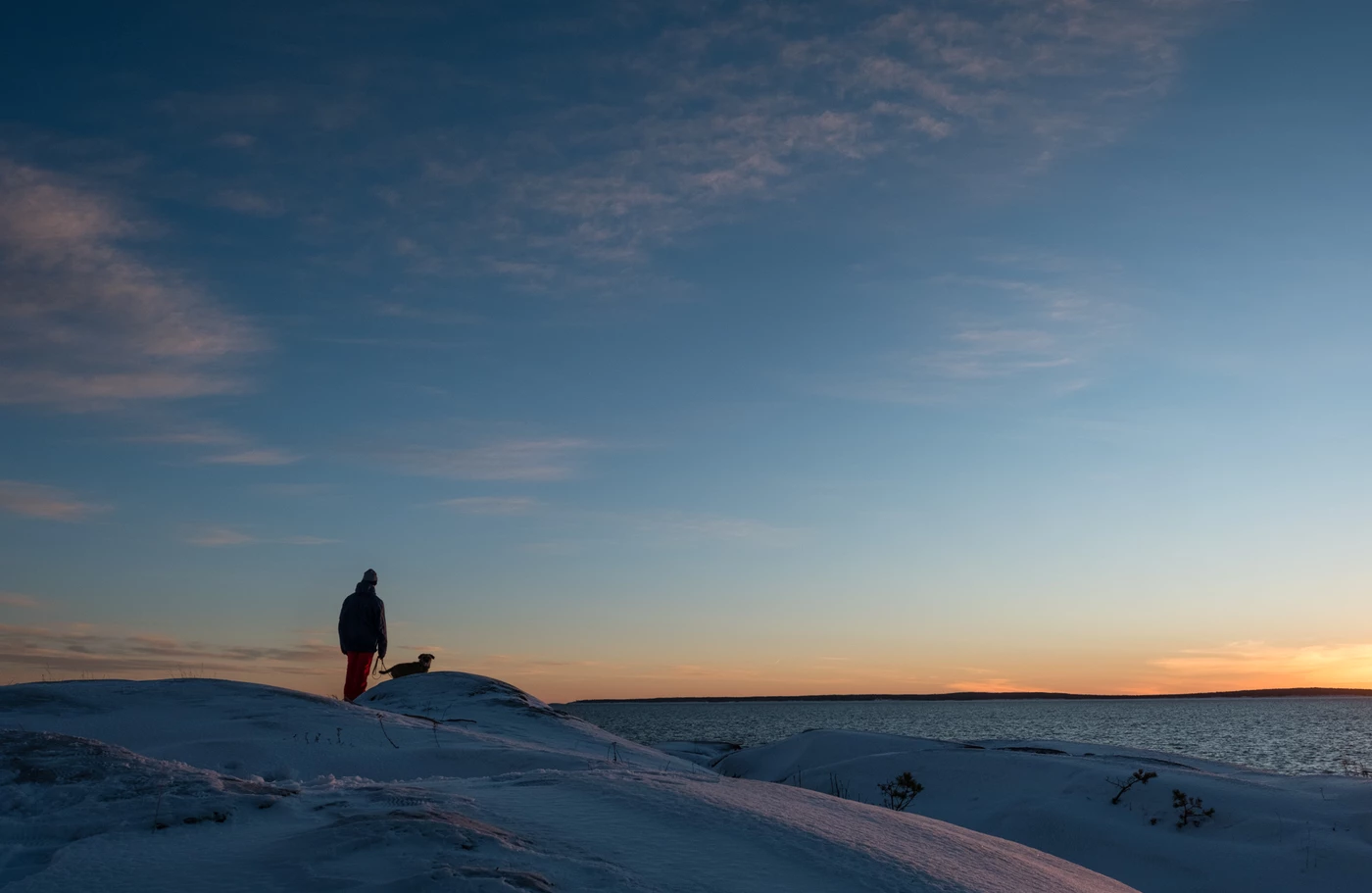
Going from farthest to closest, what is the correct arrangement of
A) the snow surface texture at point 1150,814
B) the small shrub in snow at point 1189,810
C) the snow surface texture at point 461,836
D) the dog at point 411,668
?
the dog at point 411,668 < the small shrub in snow at point 1189,810 < the snow surface texture at point 1150,814 < the snow surface texture at point 461,836

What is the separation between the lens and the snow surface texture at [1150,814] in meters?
5.93

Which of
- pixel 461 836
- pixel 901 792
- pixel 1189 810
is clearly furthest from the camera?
pixel 901 792

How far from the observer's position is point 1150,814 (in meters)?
6.91

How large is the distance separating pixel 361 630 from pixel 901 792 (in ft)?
24.0

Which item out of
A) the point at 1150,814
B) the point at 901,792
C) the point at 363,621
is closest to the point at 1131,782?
the point at 1150,814

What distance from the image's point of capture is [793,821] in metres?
3.37

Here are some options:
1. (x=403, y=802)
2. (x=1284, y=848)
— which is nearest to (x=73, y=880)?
(x=403, y=802)

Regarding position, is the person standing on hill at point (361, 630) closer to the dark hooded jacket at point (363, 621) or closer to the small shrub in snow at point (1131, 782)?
the dark hooded jacket at point (363, 621)

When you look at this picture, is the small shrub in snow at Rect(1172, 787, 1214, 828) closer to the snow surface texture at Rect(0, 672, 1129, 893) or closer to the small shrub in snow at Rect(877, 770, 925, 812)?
the small shrub in snow at Rect(877, 770, 925, 812)

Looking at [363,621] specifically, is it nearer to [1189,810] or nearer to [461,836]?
[1189,810]

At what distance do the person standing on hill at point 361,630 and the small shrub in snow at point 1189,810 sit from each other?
30.0ft

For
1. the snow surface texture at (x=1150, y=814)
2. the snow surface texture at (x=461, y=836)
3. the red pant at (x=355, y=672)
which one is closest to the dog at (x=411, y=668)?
the red pant at (x=355, y=672)

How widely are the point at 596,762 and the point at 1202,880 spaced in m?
4.00

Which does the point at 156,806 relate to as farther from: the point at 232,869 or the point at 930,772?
the point at 930,772
